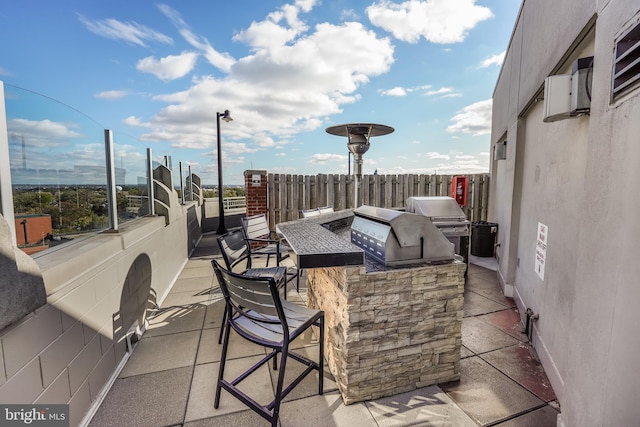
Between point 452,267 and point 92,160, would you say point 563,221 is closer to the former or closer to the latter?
point 452,267

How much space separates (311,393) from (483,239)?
17.5 ft

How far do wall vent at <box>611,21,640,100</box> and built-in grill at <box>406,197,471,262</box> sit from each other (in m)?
2.81

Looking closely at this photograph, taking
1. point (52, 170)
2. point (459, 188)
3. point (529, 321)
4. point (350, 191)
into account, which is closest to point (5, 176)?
point (52, 170)

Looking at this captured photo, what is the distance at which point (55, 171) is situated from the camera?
2088 millimetres

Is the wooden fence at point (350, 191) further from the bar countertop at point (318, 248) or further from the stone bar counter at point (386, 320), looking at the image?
the stone bar counter at point (386, 320)

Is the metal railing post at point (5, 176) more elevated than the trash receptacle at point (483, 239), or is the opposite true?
the metal railing post at point (5, 176)

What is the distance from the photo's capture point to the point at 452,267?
6.98 feet

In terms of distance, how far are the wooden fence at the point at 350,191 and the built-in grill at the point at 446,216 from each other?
2868mm

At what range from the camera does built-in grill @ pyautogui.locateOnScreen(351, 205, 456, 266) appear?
2.09 m

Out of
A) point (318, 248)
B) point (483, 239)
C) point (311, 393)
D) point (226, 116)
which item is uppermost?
point (226, 116)

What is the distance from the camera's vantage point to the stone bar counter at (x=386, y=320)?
1.92 meters

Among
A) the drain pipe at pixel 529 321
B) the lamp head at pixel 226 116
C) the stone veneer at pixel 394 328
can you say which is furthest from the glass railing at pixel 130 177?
the lamp head at pixel 226 116

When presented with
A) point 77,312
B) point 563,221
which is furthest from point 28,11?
point 563,221

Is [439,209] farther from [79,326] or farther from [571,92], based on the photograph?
[79,326]
